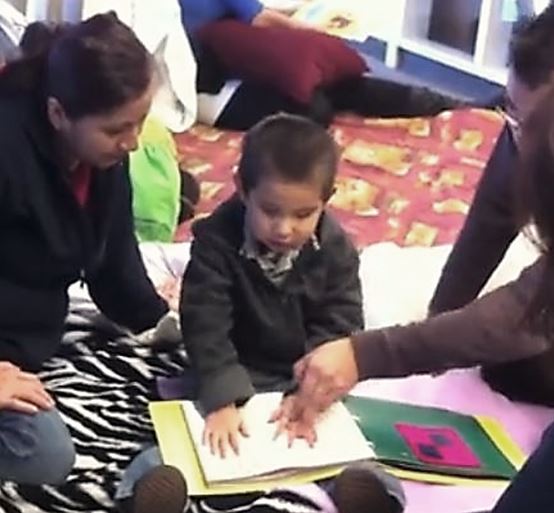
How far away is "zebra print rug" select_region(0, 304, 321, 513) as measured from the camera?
4.97 feet

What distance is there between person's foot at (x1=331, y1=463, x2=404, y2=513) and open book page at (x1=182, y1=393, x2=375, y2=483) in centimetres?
3

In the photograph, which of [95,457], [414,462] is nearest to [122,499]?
[95,457]

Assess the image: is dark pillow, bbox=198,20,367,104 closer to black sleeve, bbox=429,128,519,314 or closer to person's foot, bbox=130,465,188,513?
black sleeve, bbox=429,128,519,314

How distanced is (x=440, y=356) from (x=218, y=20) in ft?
5.36

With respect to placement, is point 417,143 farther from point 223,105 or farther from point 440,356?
point 440,356

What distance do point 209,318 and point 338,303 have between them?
178 mm

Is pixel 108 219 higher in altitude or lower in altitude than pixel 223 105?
higher

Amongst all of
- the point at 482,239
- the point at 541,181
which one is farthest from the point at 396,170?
the point at 541,181

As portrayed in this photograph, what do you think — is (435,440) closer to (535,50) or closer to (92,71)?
(535,50)

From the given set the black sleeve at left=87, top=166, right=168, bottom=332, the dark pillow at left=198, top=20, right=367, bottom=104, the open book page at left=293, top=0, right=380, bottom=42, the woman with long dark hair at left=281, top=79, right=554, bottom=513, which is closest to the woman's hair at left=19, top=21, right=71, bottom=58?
the black sleeve at left=87, top=166, right=168, bottom=332

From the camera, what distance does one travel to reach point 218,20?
2.99m

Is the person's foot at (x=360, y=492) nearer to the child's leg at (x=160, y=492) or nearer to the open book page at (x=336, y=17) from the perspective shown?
the child's leg at (x=160, y=492)

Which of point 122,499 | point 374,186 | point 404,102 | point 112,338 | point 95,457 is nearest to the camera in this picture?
point 122,499

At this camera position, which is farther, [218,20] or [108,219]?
[218,20]
